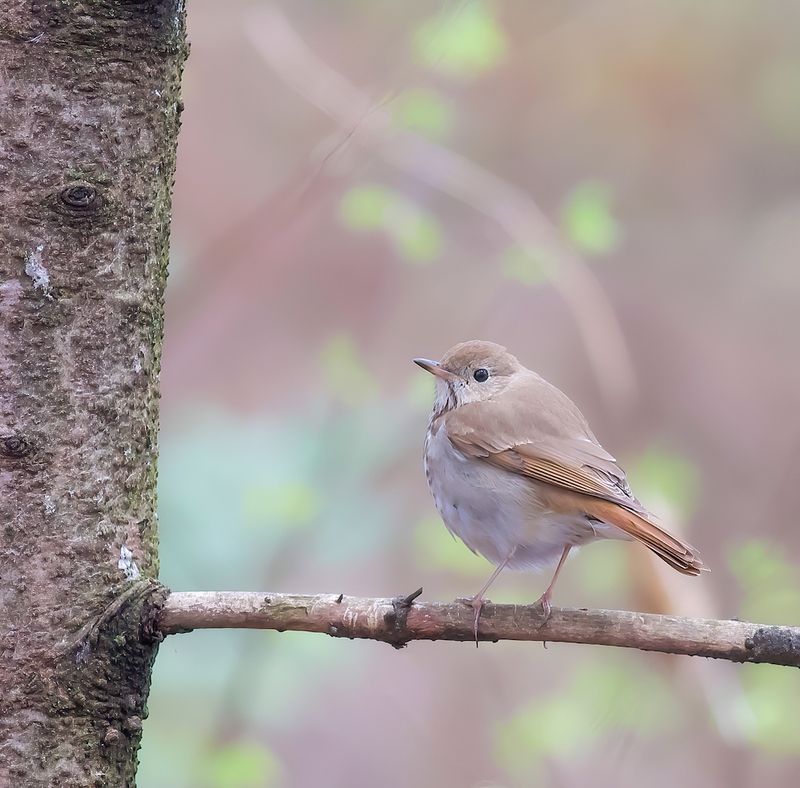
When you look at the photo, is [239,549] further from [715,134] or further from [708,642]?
[715,134]

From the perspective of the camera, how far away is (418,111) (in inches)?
128

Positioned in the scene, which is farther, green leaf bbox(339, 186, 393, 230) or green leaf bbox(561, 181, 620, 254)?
green leaf bbox(339, 186, 393, 230)

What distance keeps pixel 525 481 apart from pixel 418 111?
1.31 meters

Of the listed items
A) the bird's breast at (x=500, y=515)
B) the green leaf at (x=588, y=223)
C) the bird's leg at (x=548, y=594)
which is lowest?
the bird's leg at (x=548, y=594)

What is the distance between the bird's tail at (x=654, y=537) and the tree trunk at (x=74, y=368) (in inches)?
36.3

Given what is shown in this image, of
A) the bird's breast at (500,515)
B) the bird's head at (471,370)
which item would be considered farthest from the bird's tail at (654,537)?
the bird's head at (471,370)

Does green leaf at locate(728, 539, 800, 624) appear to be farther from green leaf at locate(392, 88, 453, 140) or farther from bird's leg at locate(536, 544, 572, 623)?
green leaf at locate(392, 88, 453, 140)

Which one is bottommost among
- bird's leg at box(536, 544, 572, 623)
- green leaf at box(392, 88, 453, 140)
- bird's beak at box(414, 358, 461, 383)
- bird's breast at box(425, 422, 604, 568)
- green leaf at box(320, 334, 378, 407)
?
bird's leg at box(536, 544, 572, 623)

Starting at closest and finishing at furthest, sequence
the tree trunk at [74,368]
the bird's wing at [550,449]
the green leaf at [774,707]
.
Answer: the tree trunk at [74,368] < the bird's wing at [550,449] < the green leaf at [774,707]

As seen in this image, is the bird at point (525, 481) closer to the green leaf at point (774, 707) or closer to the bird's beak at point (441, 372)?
the bird's beak at point (441, 372)

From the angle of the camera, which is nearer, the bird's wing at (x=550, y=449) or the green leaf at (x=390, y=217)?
the bird's wing at (x=550, y=449)

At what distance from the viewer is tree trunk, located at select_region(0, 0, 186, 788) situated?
64.1 inches

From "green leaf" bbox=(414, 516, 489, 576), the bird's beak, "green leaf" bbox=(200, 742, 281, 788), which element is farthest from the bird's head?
"green leaf" bbox=(200, 742, 281, 788)

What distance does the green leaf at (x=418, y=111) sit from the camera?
10.7 ft
